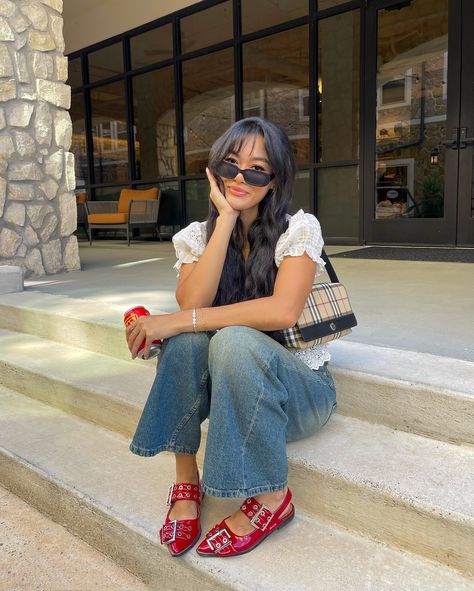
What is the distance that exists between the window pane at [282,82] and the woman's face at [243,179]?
4.73m

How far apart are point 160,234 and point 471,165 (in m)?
4.58

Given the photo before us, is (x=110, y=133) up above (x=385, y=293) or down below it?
above

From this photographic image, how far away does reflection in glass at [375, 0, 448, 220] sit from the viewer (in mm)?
5129

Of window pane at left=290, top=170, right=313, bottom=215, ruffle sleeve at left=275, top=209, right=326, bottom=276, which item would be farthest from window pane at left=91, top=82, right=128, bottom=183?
ruffle sleeve at left=275, top=209, right=326, bottom=276

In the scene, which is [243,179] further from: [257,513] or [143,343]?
[257,513]

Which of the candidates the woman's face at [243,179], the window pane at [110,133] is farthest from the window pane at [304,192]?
the woman's face at [243,179]

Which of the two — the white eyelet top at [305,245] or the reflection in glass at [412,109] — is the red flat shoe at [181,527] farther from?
the reflection in glass at [412,109]

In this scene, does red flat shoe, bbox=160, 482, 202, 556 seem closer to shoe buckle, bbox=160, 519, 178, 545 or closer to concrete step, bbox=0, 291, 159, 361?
shoe buckle, bbox=160, 519, 178, 545

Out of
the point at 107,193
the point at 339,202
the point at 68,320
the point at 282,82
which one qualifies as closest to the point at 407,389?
the point at 68,320

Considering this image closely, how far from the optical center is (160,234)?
26.5 feet

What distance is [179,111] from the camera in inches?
302

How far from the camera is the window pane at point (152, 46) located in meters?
7.68

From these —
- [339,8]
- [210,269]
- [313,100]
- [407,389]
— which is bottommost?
[407,389]

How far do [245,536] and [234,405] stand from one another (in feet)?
1.05
